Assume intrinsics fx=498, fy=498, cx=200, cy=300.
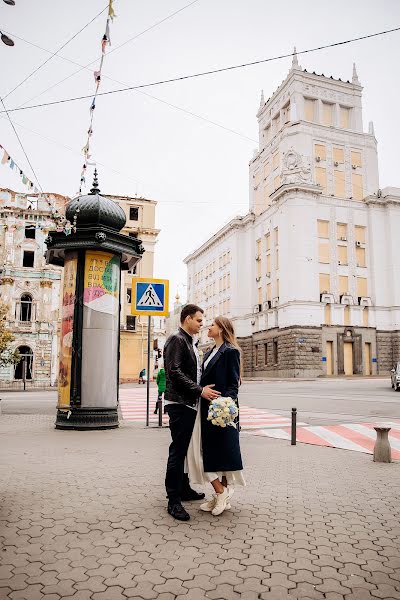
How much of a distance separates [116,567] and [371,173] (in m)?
57.9

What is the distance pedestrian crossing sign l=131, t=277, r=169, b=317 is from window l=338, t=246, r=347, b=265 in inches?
1748

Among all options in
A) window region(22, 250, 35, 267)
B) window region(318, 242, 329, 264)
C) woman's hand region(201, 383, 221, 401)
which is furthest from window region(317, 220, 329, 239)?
woman's hand region(201, 383, 221, 401)

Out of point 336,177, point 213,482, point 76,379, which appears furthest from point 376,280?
point 213,482

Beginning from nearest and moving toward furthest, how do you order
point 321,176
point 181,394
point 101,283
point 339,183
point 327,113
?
point 181,394, point 101,283, point 321,176, point 339,183, point 327,113

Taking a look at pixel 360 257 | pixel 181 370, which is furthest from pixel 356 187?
pixel 181 370

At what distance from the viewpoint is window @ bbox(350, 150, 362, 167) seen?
5497 cm

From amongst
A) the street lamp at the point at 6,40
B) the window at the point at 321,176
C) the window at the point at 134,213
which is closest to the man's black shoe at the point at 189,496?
the street lamp at the point at 6,40

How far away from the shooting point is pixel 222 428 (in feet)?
15.5

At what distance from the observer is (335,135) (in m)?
54.5

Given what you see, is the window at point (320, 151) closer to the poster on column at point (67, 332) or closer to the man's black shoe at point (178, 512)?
the poster on column at point (67, 332)

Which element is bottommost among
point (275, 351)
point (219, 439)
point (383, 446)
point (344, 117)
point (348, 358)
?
point (383, 446)

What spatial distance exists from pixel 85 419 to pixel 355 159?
171ft

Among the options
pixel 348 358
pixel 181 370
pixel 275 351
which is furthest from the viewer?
pixel 275 351

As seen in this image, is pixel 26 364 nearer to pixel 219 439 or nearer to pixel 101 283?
pixel 101 283
